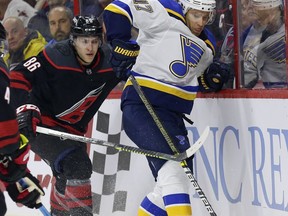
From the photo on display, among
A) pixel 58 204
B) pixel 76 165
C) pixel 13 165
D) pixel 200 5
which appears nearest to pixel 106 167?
pixel 58 204

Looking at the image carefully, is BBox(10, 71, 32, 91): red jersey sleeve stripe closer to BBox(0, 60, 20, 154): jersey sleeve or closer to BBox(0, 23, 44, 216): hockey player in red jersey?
BBox(0, 23, 44, 216): hockey player in red jersey

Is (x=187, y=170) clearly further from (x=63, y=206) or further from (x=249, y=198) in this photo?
(x=63, y=206)

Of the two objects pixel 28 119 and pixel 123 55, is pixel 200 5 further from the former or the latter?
pixel 28 119

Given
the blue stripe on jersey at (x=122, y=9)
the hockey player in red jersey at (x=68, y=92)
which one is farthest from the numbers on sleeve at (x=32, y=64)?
the blue stripe on jersey at (x=122, y=9)

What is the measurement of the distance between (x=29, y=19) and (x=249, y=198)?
2.06 meters

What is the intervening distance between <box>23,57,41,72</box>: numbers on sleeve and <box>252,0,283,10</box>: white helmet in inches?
45.8

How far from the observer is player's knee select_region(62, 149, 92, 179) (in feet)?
16.1

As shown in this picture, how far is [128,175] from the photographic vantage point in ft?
18.0

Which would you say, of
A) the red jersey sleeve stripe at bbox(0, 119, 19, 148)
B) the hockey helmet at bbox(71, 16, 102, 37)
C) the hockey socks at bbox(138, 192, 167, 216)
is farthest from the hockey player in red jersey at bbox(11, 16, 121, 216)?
the red jersey sleeve stripe at bbox(0, 119, 19, 148)

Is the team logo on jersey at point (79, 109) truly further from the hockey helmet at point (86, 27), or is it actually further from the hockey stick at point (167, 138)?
the hockey stick at point (167, 138)

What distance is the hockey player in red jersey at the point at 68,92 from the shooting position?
4930mm

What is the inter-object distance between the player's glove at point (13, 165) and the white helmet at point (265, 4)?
1.46 meters

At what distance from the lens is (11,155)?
143 inches

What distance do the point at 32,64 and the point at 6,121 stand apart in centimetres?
147
